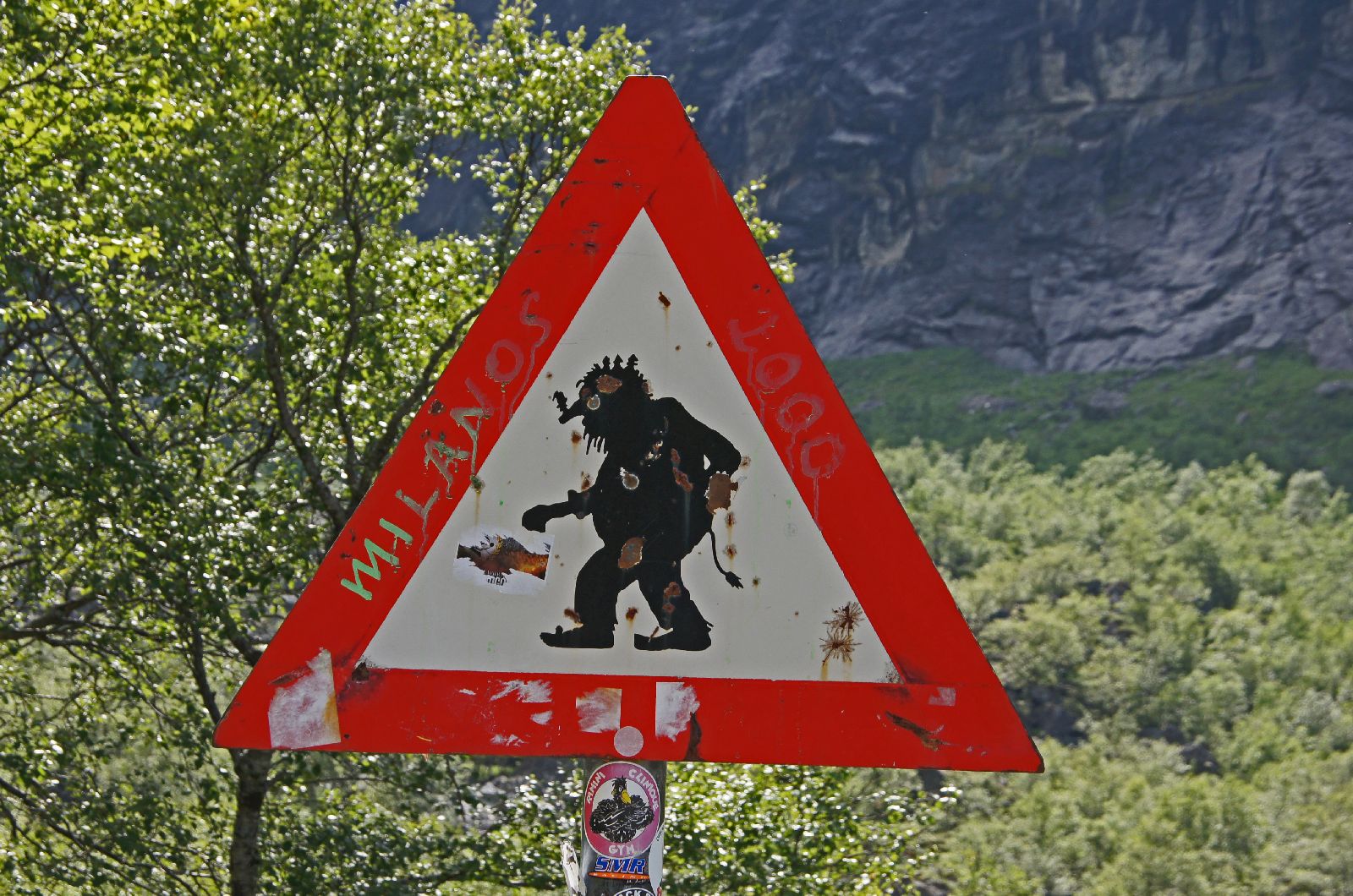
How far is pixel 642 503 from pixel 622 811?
0.52 m

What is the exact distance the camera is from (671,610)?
236cm

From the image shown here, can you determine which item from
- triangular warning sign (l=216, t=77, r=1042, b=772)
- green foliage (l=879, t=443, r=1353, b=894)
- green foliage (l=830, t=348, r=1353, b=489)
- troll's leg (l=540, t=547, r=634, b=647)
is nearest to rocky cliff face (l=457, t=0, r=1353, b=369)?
green foliage (l=830, t=348, r=1353, b=489)

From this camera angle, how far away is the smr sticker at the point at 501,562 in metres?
2.37

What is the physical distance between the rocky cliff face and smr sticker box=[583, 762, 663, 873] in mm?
141068

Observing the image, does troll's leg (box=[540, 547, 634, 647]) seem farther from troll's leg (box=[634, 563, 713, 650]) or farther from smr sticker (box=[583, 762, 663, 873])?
smr sticker (box=[583, 762, 663, 873])

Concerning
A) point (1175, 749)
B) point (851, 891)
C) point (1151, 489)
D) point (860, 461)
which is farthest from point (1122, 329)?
point (860, 461)

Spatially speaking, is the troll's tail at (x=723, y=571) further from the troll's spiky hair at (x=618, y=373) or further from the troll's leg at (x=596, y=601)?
the troll's spiky hair at (x=618, y=373)

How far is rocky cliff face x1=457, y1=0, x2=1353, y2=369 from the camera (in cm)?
14188

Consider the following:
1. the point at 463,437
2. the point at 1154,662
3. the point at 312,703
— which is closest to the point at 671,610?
the point at 463,437

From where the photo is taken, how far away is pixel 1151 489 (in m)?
127

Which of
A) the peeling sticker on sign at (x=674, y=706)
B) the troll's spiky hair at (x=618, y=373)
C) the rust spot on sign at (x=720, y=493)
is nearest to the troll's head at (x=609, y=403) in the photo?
the troll's spiky hair at (x=618, y=373)

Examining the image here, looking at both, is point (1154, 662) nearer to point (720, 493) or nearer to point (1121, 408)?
point (1121, 408)

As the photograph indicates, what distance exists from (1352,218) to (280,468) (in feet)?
472

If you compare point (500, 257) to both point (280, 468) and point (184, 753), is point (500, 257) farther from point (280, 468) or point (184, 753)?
point (184, 753)
